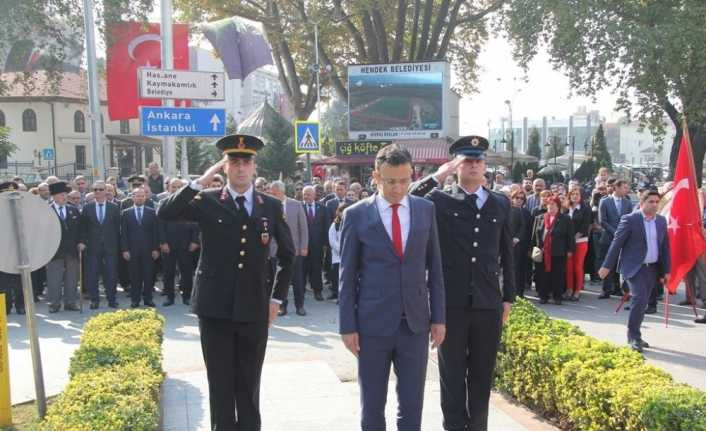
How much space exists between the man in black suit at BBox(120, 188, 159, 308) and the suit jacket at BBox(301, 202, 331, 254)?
102 inches

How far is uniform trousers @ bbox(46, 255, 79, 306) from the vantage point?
34.9ft

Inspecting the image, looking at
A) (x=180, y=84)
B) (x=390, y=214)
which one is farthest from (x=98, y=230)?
(x=390, y=214)

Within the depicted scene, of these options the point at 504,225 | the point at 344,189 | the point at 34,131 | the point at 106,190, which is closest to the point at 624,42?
Answer: the point at 344,189

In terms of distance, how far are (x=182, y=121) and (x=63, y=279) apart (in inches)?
140

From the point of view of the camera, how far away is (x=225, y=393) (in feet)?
14.0

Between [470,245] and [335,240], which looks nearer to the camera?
[470,245]

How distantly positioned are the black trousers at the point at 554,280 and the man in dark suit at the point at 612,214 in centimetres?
100

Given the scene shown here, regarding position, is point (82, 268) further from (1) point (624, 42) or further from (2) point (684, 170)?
(1) point (624, 42)

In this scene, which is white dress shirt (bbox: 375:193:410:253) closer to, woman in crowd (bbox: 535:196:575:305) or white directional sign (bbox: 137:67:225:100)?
woman in crowd (bbox: 535:196:575:305)

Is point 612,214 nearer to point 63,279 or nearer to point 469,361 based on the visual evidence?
point 469,361

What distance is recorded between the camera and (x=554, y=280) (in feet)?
36.3

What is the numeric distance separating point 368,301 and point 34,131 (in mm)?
59701

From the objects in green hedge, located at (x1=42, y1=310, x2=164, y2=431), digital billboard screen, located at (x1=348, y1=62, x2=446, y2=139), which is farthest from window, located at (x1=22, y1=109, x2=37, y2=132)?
green hedge, located at (x1=42, y1=310, x2=164, y2=431)

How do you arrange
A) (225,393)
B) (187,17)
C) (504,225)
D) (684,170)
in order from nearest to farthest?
(225,393) < (504,225) < (684,170) < (187,17)
